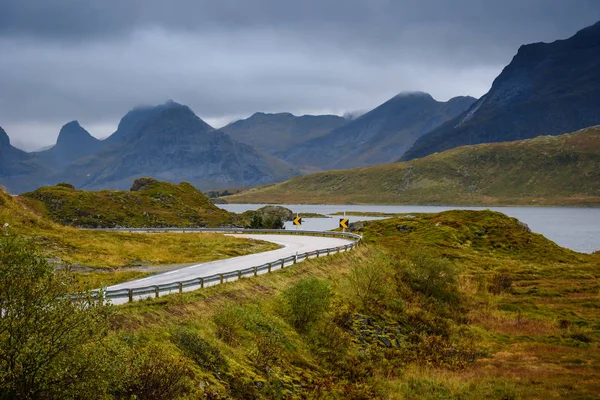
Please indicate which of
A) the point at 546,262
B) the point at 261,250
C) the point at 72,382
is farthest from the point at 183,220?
the point at 72,382

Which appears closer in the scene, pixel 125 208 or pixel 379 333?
pixel 379 333

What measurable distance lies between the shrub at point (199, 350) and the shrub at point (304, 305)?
9.65 m

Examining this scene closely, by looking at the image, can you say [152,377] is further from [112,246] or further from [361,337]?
[112,246]

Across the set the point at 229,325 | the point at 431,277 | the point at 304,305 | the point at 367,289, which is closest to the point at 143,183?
the point at 431,277

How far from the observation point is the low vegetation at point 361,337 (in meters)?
21.6

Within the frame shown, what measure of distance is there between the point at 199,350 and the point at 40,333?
9221 millimetres

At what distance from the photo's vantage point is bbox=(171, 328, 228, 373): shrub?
22484mm

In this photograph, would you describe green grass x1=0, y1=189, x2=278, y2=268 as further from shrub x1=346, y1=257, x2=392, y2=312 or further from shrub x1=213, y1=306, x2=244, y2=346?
shrub x1=213, y1=306, x2=244, y2=346

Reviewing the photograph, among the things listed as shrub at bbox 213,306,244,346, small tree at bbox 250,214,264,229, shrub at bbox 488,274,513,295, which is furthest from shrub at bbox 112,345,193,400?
small tree at bbox 250,214,264,229

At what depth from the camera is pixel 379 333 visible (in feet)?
124

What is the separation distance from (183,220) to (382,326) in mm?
71820

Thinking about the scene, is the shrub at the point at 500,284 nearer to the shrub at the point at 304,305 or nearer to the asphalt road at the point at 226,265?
the asphalt road at the point at 226,265

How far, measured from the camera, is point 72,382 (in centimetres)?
1478

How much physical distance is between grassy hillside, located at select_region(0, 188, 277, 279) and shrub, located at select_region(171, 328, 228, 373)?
21669 mm
